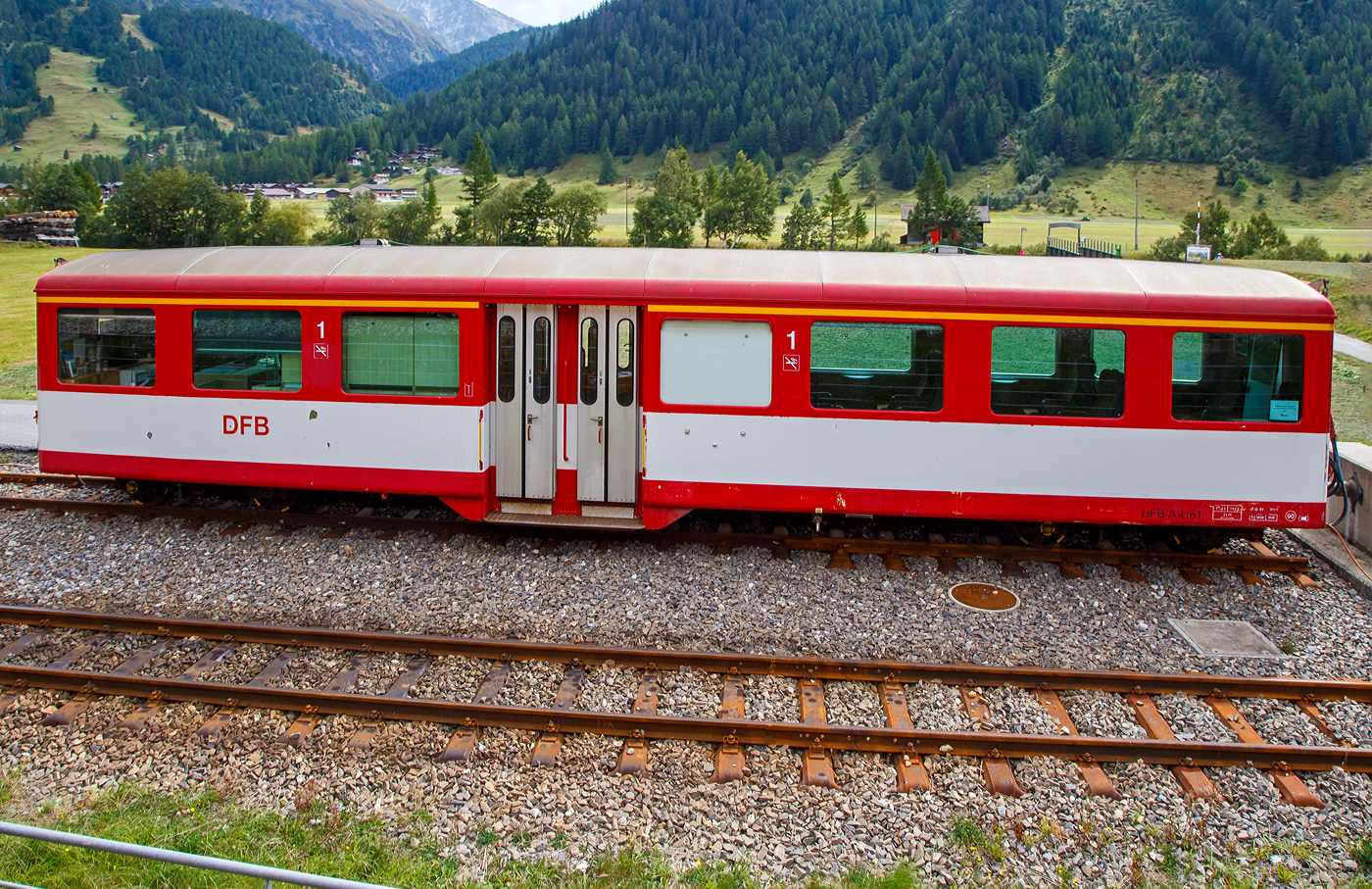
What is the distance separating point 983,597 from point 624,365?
15.0 ft

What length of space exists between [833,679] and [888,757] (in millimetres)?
1071

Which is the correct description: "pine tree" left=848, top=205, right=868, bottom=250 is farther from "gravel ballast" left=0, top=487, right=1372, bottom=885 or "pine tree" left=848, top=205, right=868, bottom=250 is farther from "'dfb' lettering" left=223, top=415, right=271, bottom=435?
"'dfb' lettering" left=223, top=415, right=271, bottom=435

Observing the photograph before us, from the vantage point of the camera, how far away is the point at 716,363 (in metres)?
9.81

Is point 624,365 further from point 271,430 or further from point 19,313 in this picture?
point 19,313

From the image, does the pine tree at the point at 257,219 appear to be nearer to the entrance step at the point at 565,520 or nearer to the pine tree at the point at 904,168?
the entrance step at the point at 565,520

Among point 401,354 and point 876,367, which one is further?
point 401,354

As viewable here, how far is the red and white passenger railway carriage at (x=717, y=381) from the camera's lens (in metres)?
9.43

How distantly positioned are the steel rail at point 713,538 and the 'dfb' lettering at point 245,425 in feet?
3.48

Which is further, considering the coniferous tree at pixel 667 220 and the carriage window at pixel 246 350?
the coniferous tree at pixel 667 220

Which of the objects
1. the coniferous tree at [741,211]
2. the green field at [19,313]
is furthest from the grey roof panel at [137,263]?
the coniferous tree at [741,211]

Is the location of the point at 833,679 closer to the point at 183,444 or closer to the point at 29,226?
the point at 183,444

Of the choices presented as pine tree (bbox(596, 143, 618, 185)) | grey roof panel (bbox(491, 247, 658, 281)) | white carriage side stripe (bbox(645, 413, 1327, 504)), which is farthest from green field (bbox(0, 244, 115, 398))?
pine tree (bbox(596, 143, 618, 185))

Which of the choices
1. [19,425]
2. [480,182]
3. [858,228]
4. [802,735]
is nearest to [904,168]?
[858,228]

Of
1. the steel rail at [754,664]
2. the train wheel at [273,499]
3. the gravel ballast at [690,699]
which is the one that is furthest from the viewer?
the train wheel at [273,499]
